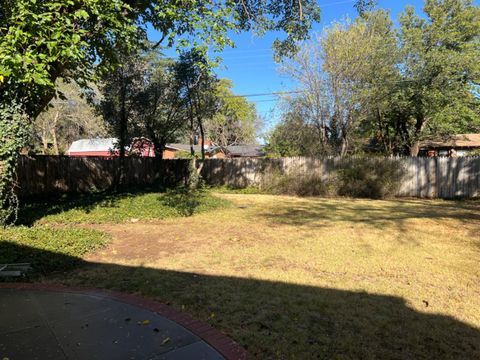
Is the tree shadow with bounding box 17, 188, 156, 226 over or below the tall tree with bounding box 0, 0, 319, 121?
below

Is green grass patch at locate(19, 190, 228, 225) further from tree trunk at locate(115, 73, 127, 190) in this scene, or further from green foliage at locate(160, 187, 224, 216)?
tree trunk at locate(115, 73, 127, 190)

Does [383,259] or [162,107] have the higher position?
[162,107]

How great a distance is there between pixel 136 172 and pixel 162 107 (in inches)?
140

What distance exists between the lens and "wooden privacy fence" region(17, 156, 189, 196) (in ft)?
44.1

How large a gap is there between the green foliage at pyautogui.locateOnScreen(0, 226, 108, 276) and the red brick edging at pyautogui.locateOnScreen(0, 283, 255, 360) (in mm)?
649

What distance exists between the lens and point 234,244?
6.71 m

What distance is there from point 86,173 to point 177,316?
13606 millimetres

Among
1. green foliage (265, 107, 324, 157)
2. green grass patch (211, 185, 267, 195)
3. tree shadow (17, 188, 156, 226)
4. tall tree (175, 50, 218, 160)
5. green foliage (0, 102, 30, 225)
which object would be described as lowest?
green grass patch (211, 185, 267, 195)

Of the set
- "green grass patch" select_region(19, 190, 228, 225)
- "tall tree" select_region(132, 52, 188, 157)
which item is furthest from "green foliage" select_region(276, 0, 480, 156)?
"green grass patch" select_region(19, 190, 228, 225)

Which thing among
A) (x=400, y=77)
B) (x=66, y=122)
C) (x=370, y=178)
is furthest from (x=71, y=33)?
(x=66, y=122)

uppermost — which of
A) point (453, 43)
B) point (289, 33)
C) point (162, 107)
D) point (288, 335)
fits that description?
point (453, 43)

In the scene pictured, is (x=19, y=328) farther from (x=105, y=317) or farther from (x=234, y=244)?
(x=234, y=244)

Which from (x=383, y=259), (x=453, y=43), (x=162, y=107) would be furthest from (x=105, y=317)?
(x=453, y=43)

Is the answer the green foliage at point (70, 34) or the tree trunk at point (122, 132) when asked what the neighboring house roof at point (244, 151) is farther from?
the green foliage at point (70, 34)
